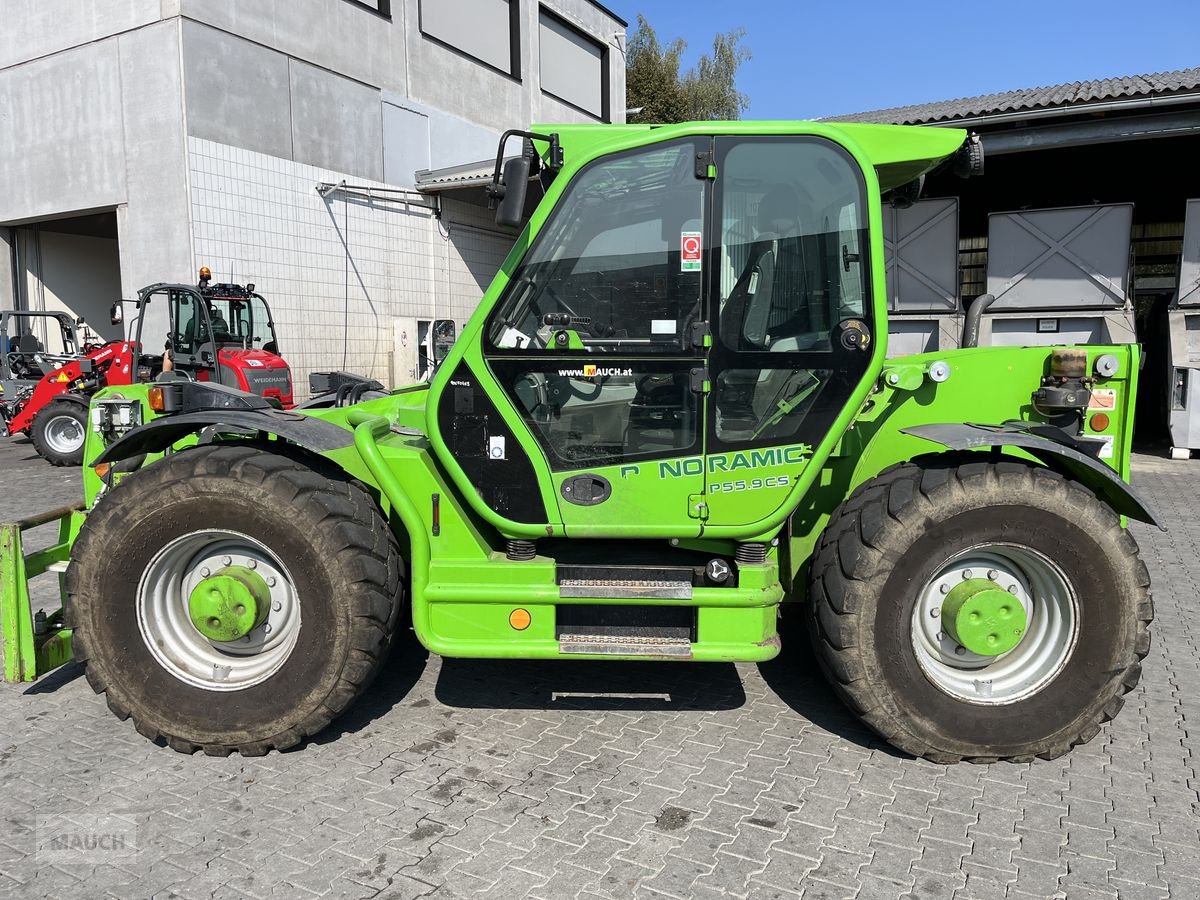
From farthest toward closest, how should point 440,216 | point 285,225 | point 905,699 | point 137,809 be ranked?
point 440,216, point 285,225, point 905,699, point 137,809

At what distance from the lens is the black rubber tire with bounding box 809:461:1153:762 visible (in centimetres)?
324

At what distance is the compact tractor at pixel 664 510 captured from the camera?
3264 mm

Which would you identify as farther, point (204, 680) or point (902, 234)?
point (902, 234)

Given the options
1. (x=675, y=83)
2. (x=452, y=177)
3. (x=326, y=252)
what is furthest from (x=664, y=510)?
(x=675, y=83)

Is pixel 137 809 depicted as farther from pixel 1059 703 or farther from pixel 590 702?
pixel 1059 703

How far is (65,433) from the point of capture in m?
11.6

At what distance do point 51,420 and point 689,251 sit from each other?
1156cm

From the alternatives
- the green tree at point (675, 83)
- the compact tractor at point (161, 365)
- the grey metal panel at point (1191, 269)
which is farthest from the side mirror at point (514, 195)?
the green tree at point (675, 83)

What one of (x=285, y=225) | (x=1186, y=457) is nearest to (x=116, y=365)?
(x=285, y=225)

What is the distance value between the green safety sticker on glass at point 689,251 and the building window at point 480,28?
1714 centimetres

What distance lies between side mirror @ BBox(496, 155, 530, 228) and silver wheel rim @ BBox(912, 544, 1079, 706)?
2.18 metres

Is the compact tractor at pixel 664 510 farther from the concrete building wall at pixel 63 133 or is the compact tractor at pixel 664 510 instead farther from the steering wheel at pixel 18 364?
the concrete building wall at pixel 63 133

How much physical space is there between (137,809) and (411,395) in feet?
7.81

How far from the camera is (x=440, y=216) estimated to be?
59.8 ft
